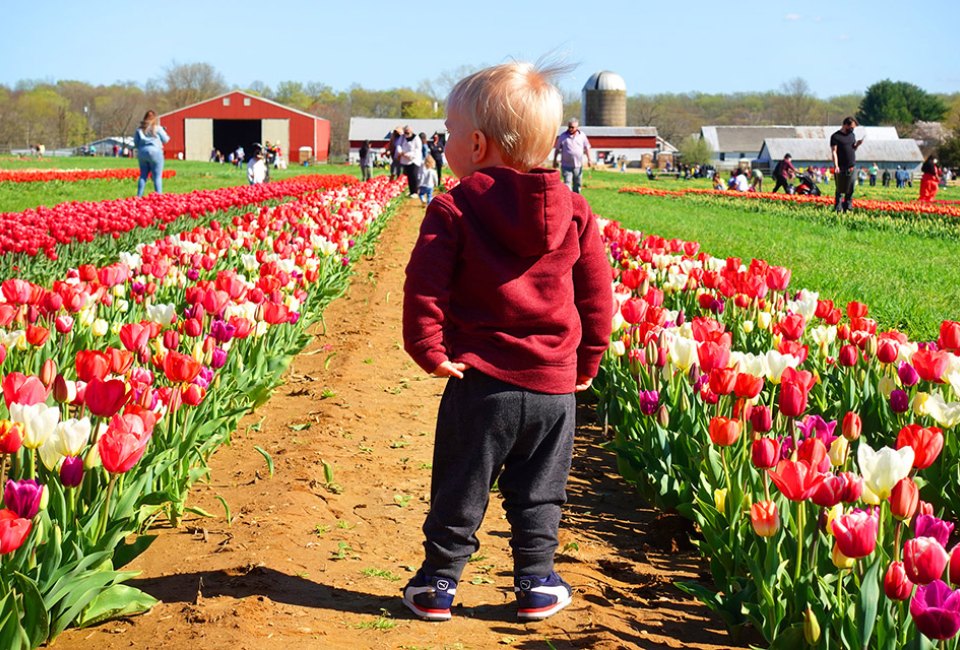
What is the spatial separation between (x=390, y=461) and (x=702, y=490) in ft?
5.62

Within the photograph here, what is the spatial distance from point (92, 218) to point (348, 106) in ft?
505

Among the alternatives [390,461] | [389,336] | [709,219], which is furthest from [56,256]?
[709,219]

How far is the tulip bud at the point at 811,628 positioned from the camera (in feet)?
7.67

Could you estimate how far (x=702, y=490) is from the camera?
344 centimetres

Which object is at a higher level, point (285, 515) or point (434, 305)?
point (434, 305)

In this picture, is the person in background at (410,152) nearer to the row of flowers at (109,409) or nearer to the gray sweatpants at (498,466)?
the row of flowers at (109,409)

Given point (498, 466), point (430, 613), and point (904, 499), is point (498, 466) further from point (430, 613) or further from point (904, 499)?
point (904, 499)

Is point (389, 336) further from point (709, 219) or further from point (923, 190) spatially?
point (923, 190)

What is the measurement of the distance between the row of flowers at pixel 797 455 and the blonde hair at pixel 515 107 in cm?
93

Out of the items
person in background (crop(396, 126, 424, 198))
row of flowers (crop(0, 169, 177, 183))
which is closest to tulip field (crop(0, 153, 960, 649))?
person in background (crop(396, 126, 424, 198))

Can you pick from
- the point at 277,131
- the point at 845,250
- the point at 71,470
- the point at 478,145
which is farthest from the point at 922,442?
the point at 277,131

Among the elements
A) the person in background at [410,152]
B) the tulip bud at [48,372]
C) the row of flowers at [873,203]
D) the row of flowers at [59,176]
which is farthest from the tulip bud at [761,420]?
the row of flowers at [59,176]

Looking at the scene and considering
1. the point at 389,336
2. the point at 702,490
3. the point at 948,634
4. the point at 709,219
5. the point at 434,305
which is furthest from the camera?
the point at 709,219

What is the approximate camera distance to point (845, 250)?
13.7 m
